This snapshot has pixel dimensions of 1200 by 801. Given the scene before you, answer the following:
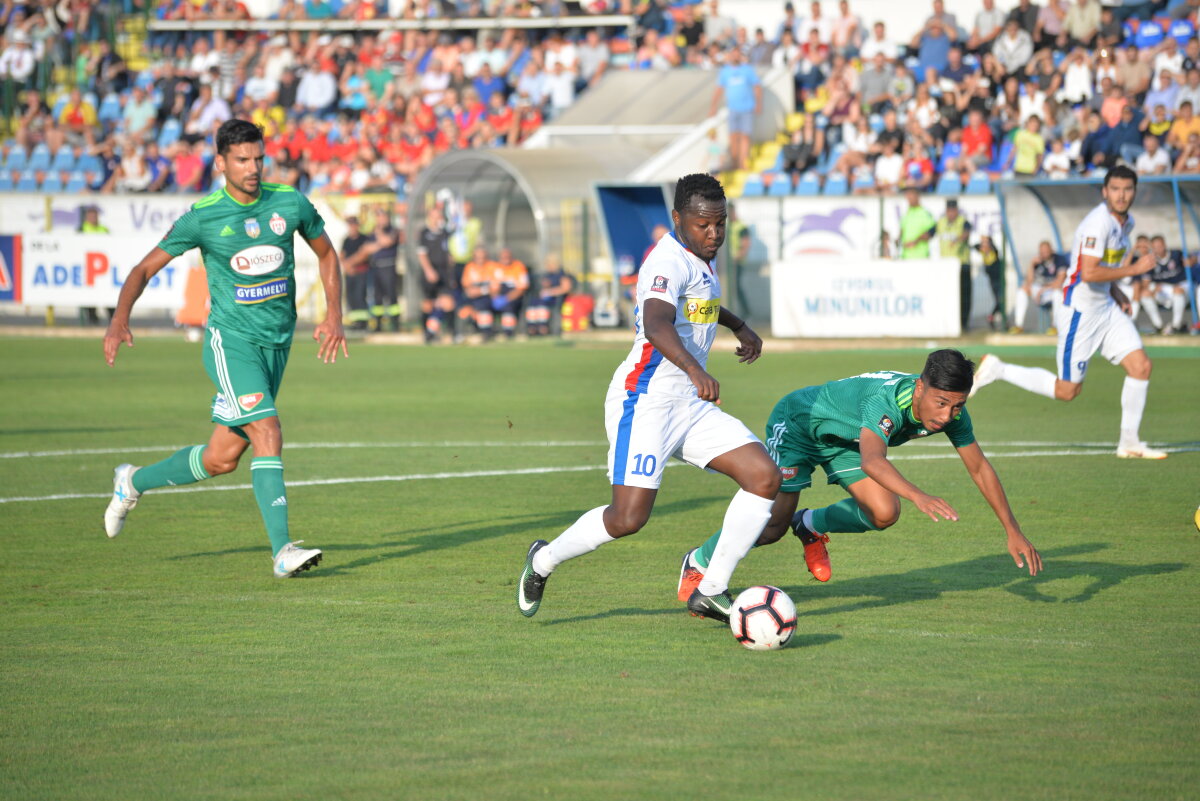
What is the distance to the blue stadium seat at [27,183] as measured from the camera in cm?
3738

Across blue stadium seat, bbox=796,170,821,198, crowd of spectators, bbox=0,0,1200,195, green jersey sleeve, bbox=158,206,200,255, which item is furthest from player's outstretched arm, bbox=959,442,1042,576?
blue stadium seat, bbox=796,170,821,198

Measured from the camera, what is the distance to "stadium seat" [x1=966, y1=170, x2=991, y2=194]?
2648cm

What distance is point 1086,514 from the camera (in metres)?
9.48

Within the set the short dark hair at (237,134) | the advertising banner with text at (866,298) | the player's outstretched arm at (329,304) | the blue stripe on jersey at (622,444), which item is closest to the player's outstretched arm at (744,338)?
the blue stripe on jersey at (622,444)

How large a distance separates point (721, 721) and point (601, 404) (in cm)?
1148

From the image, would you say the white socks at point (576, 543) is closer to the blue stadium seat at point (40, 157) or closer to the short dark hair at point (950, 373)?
the short dark hair at point (950, 373)

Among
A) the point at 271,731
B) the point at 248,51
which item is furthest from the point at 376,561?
the point at 248,51

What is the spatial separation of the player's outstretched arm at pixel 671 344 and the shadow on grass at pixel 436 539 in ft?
7.12

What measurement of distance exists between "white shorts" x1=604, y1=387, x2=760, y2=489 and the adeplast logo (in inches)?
104

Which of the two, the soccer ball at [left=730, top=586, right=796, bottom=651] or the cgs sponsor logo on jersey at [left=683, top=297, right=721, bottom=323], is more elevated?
the cgs sponsor logo on jersey at [left=683, top=297, right=721, bottom=323]

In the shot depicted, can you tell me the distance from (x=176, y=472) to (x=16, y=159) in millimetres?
33213

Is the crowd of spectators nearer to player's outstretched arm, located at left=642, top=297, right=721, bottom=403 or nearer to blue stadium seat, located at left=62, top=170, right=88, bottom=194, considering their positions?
blue stadium seat, located at left=62, top=170, right=88, bottom=194

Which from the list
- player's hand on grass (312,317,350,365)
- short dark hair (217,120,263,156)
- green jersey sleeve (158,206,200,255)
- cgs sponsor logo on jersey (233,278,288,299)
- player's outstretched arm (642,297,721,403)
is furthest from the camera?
player's hand on grass (312,317,350,365)

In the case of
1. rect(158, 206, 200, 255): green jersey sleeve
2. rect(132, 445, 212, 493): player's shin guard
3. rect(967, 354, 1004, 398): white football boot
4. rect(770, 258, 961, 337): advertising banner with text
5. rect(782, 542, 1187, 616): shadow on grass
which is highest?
rect(158, 206, 200, 255): green jersey sleeve
